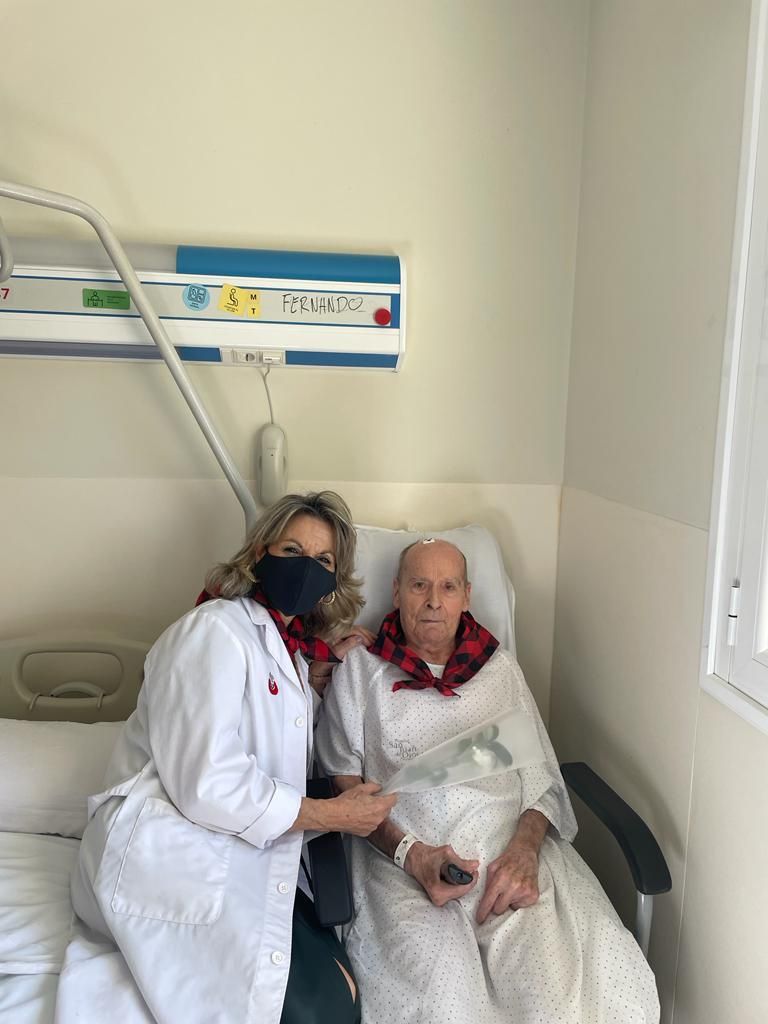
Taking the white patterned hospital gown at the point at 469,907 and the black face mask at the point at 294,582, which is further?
the black face mask at the point at 294,582

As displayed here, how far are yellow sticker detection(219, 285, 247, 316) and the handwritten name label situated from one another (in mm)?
112

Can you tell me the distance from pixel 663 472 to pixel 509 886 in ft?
3.16

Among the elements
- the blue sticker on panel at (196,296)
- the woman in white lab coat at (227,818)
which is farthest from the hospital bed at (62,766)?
the blue sticker on panel at (196,296)

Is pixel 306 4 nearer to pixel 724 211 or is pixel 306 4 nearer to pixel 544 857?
pixel 724 211

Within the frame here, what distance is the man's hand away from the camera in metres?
1.63

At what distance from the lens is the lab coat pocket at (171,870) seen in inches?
56.7

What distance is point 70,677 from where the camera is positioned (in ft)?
7.95

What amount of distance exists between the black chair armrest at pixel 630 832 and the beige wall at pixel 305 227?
812mm

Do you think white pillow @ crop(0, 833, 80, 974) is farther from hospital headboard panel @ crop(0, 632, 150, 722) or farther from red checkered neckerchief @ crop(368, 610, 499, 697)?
red checkered neckerchief @ crop(368, 610, 499, 697)

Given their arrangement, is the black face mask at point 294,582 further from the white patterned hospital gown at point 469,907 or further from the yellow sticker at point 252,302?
the yellow sticker at point 252,302

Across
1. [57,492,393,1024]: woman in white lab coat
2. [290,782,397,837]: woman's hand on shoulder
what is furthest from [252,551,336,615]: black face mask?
[290,782,397,837]: woman's hand on shoulder

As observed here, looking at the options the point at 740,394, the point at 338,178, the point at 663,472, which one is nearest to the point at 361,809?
the point at 663,472

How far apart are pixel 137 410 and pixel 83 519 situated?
1.21 feet

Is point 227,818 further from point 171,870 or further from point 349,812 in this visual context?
point 349,812
